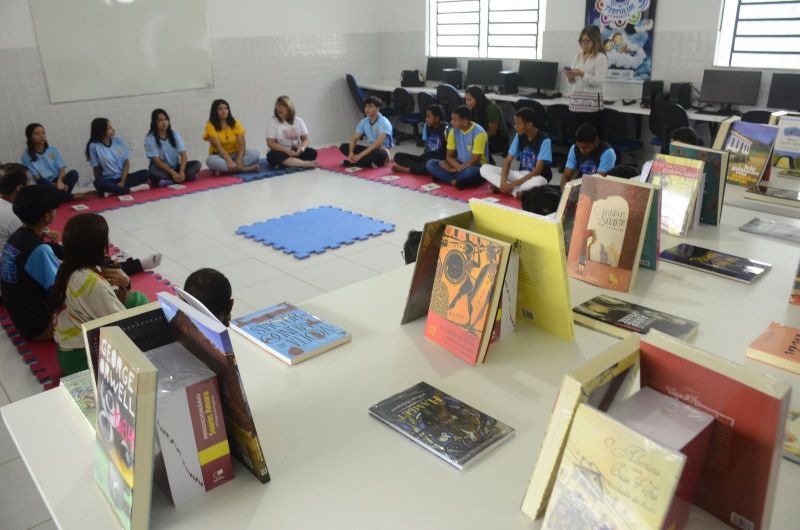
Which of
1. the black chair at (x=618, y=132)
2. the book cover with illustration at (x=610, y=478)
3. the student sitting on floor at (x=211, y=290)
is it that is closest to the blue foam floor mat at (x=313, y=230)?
the student sitting on floor at (x=211, y=290)

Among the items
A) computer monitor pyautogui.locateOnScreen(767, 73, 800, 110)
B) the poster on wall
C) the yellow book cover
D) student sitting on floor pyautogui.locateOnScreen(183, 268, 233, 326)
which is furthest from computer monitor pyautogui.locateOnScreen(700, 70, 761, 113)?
student sitting on floor pyautogui.locateOnScreen(183, 268, 233, 326)

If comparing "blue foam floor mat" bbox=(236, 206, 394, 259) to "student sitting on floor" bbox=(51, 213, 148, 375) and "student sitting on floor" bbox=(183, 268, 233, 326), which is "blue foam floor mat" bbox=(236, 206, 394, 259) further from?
"student sitting on floor" bbox=(183, 268, 233, 326)

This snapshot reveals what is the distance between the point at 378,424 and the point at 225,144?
6.34 metres

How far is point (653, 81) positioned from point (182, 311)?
255 inches

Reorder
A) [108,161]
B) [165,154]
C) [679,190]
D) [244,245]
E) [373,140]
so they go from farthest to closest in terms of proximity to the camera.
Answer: [373,140] → [165,154] → [108,161] → [244,245] → [679,190]

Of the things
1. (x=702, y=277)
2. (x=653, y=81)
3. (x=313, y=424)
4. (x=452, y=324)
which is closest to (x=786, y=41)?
(x=653, y=81)

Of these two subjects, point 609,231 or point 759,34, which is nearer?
point 609,231

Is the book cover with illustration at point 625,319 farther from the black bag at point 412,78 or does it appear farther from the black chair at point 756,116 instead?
the black bag at point 412,78

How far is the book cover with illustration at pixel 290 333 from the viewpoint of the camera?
1.74m

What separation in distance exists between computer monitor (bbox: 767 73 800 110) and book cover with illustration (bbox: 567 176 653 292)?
4808 mm

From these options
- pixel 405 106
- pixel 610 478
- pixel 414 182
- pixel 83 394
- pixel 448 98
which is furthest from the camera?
pixel 405 106

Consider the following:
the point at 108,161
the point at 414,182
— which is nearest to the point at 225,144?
the point at 108,161

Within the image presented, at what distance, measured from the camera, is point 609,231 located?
2.08 meters

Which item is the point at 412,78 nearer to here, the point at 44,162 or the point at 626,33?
the point at 626,33
